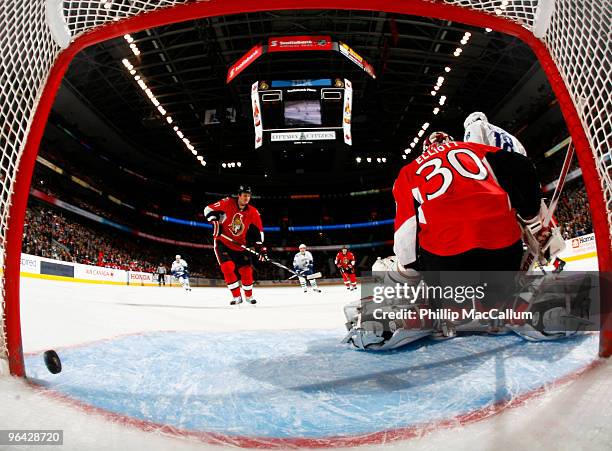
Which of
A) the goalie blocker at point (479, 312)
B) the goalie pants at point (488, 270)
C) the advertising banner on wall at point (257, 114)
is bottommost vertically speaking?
the goalie blocker at point (479, 312)

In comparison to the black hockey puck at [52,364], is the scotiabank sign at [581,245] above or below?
above

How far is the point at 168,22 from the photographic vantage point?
122cm

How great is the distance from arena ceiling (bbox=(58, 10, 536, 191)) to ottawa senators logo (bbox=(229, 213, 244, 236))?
399 cm

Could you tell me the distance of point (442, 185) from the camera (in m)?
1.56

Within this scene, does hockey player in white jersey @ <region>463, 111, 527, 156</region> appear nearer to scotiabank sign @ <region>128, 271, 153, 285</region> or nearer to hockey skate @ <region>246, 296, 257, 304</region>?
hockey skate @ <region>246, 296, 257, 304</region>

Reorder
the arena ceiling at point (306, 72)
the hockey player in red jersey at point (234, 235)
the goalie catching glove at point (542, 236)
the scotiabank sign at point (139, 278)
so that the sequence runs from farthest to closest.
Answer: the scotiabank sign at point (139, 278)
the arena ceiling at point (306, 72)
the hockey player in red jersey at point (234, 235)
the goalie catching glove at point (542, 236)

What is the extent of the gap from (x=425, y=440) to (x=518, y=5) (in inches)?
48.2

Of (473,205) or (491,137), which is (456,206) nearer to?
(473,205)

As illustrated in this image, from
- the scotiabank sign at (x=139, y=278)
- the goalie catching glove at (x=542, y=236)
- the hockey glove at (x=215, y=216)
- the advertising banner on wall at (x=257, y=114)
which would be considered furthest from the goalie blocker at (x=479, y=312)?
the scotiabank sign at (x=139, y=278)

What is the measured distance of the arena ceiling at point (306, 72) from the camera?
1102 cm

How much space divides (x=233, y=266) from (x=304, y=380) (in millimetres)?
4178

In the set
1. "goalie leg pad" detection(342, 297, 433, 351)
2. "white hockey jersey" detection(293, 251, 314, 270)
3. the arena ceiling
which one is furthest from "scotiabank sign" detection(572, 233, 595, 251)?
"goalie leg pad" detection(342, 297, 433, 351)

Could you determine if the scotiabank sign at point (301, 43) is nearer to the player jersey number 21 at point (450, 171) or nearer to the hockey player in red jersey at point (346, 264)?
the hockey player in red jersey at point (346, 264)

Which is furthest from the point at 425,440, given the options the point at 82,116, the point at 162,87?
the point at 82,116
